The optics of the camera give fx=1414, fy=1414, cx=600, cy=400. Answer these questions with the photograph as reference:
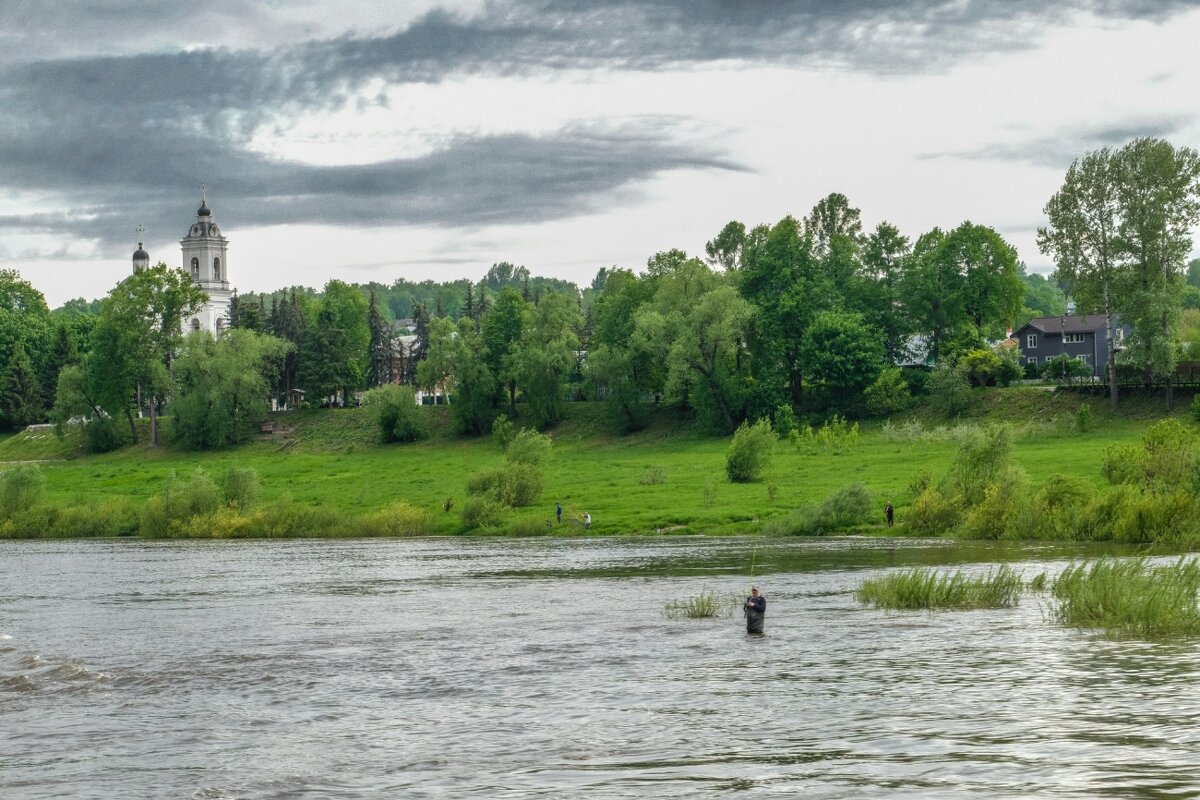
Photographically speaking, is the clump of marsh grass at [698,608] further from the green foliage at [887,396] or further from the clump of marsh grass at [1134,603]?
the green foliage at [887,396]

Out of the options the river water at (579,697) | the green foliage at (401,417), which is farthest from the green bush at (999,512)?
the green foliage at (401,417)

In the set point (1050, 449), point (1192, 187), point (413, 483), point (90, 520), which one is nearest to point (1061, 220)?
point (1192, 187)

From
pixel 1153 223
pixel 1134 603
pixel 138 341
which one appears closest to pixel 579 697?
pixel 1134 603

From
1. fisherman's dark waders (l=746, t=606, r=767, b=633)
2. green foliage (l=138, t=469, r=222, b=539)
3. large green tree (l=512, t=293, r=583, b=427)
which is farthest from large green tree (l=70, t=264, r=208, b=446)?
fisherman's dark waders (l=746, t=606, r=767, b=633)

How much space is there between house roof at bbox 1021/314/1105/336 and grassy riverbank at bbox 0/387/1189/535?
4660cm

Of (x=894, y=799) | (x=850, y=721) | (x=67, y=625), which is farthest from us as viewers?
(x=67, y=625)

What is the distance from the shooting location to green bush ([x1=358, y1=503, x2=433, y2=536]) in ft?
280

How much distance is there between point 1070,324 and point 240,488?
105218 millimetres

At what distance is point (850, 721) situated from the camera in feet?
93.1

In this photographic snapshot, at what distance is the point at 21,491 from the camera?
9419 cm

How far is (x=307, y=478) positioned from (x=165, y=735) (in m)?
80.6

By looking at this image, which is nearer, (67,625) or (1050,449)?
(67,625)

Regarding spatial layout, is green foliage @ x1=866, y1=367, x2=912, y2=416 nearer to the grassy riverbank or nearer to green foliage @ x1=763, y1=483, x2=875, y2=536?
the grassy riverbank

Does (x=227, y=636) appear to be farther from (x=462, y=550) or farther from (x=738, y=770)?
(x=462, y=550)
